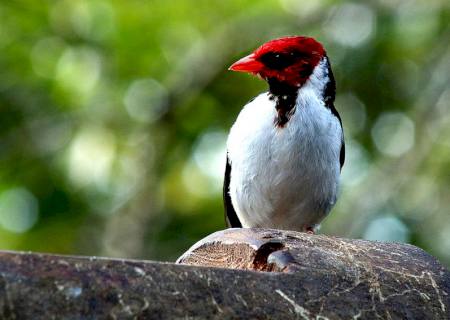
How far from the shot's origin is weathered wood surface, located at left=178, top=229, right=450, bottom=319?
264 cm

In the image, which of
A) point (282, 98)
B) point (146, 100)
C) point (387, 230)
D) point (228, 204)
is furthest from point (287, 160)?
point (146, 100)

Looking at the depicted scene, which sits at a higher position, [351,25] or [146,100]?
[351,25]

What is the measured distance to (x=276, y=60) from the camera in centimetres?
484

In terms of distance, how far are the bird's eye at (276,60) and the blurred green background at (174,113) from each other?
8.58ft

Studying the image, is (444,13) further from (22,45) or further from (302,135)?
(302,135)

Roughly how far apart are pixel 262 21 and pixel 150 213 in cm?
166

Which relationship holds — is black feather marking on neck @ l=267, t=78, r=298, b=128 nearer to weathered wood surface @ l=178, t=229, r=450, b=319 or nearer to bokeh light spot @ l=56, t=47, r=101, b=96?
weathered wood surface @ l=178, t=229, r=450, b=319

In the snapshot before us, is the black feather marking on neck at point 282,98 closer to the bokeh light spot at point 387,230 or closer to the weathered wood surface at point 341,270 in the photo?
the weathered wood surface at point 341,270

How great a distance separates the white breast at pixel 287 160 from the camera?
4.62 metres

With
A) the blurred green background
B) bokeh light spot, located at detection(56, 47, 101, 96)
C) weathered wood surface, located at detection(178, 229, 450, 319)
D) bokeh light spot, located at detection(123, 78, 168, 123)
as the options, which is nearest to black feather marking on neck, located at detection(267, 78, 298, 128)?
weathered wood surface, located at detection(178, 229, 450, 319)

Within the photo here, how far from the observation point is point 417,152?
7719mm

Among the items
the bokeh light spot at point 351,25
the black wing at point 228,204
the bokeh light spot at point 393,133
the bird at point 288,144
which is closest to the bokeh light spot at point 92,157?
the bokeh light spot at point 351,25

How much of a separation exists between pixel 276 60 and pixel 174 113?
3.15 metres

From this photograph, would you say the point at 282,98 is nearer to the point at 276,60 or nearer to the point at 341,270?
the point at 276,60
